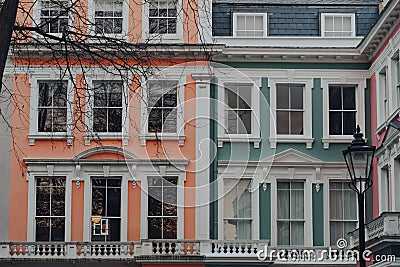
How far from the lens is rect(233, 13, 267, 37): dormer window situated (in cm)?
3512

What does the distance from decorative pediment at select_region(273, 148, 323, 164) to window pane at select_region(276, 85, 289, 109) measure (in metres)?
1.52

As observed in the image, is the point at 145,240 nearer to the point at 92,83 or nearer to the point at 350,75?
the point at 92,83

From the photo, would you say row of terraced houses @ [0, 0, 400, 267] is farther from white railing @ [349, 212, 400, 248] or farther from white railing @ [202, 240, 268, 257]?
white railing @ [349, 212, 400, 248]

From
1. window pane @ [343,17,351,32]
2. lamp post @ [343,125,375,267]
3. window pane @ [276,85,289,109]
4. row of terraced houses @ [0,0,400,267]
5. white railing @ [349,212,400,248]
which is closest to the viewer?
lamp post @ [343,125,375,267]

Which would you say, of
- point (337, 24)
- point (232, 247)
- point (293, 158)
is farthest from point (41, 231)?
point (337, 24)

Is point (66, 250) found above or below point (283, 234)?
below

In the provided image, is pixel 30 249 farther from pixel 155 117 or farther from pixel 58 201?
pixel 155 117

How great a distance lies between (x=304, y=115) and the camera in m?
34.7

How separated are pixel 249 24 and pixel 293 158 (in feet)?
15.7

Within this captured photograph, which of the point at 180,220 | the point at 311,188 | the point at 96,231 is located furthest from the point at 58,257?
the point at 311,188

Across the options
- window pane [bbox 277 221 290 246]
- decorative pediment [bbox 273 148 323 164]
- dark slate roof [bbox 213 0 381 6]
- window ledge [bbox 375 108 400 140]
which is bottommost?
window pane [bbox 277 221 290 246]

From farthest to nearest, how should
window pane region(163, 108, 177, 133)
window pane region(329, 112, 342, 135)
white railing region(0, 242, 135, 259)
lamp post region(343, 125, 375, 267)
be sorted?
window pane region(329, 112, 342, 135), window pane region(163, 108, 177, 133), white railing region(0, 242, 135, 259), lamp post region(343, 125, 375, 267)

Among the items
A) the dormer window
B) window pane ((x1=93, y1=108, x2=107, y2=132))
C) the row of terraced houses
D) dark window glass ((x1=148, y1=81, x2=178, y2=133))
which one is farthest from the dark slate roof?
window pane ((x1=93, y1=108, x2=107, y2=132))

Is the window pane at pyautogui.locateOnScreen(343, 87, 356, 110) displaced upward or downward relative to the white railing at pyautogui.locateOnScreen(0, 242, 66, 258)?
upward
